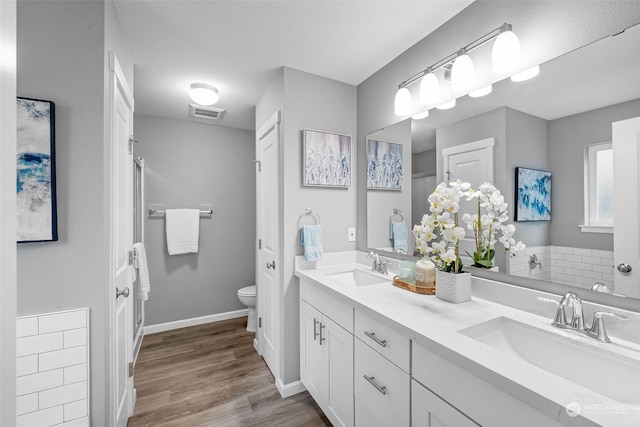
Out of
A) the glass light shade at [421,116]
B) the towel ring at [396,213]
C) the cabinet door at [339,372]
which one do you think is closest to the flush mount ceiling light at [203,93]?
the glass light shade at [421,116]

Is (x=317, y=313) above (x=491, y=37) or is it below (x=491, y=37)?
below

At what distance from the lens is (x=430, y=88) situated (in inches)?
64.4

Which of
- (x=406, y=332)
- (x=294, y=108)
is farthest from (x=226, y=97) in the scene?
(x=406, y=332)

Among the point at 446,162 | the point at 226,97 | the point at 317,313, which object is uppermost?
the point at 226,97

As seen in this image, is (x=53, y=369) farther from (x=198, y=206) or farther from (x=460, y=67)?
(x=460, y=67)

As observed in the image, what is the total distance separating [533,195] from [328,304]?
1.15 metres

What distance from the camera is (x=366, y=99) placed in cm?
222

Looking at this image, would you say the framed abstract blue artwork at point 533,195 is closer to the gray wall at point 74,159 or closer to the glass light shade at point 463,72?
the glass light shade at point 463,72

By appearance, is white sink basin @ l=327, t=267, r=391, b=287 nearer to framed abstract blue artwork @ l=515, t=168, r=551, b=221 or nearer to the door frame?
framed abstract blue artwork @ l=515, t=168, r=551, b=221

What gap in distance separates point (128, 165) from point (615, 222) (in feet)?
7.96

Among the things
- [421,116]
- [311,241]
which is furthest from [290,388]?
[421,116]

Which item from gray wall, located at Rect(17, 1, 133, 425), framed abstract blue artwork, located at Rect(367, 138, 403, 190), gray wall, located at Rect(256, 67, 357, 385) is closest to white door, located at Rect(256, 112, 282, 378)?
gray wall, located at Rect(256, 67, 357, 385)

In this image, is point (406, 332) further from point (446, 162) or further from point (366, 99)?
point (366, 99)

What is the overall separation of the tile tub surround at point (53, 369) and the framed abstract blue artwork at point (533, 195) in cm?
205
